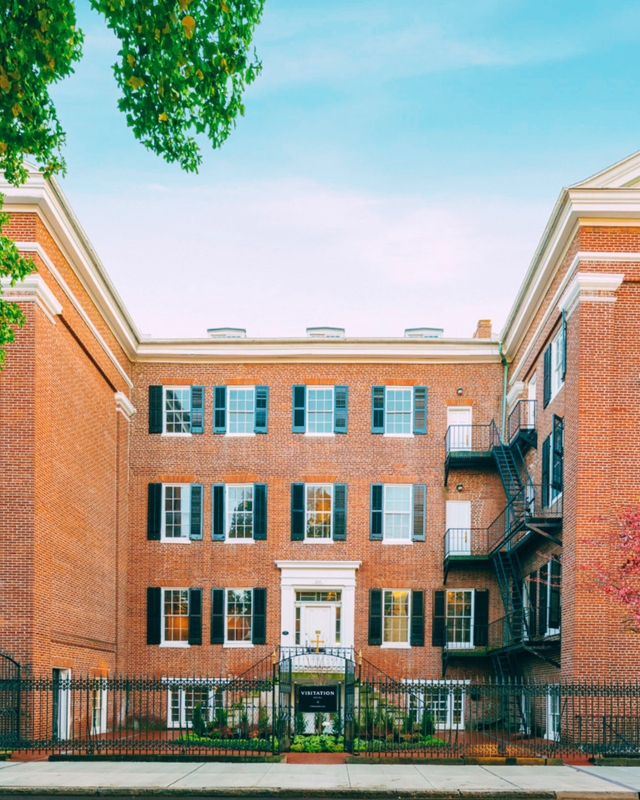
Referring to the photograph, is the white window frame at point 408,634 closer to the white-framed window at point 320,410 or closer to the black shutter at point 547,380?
the white-framed window at point 320,410

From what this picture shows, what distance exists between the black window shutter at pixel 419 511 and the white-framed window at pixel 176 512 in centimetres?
735

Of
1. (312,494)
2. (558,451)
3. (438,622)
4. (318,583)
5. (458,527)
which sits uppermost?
(558,451)

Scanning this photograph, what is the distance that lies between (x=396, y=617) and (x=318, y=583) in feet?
8.88

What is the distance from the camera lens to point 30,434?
2294 centimetres

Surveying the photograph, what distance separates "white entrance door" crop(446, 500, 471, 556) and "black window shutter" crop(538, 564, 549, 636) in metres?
5.53

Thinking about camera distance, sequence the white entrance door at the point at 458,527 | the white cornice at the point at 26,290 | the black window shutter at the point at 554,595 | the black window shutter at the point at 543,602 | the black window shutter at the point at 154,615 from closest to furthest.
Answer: the white cornice at the point at 26,290 → the black window shutter at the point at 554,595 → the black window shutter at the point at 543,602 → the black window shutter at the point at 154,615 → the white entrance door at the point at 458,527

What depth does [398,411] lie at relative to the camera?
3478 centimetres

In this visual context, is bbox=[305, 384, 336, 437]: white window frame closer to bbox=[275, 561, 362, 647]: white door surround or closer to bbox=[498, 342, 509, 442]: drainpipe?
bbox=[275, 561, 362, 647]: white door surround

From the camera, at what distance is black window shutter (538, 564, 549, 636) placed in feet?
89.7

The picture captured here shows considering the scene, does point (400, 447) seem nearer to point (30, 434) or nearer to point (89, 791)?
point (30, 434)

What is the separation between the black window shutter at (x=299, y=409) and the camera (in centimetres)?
3453

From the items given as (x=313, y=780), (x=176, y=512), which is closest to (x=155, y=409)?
(x=176, y=512)

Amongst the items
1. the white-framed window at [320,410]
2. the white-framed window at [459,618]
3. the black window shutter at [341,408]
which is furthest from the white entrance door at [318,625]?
the black window shutter at [341,408]

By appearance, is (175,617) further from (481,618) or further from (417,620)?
(481,618)
